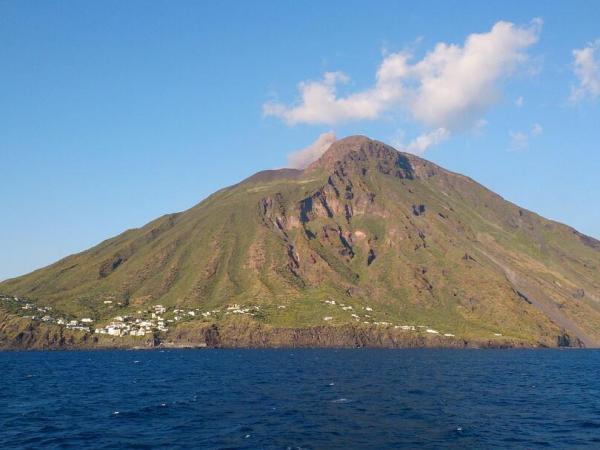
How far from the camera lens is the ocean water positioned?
238 ft

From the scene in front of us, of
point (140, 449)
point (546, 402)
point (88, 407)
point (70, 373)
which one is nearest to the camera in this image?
point (140, 449)

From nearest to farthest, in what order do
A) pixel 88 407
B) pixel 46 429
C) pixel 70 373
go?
pixel 46 429
pixel 88 407
pixel 70 373

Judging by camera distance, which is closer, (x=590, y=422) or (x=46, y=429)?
(x=46, y=429)

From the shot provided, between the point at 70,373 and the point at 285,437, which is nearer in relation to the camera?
the point at 285,437

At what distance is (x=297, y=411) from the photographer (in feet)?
304

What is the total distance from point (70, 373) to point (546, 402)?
139m

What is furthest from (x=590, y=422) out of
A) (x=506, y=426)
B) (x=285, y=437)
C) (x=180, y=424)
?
(x=180, y=424)

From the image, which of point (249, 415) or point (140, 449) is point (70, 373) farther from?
point (140, 449)

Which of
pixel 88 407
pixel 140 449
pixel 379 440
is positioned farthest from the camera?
pixel 88 407

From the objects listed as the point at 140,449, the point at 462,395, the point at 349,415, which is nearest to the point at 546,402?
the point at 462,395

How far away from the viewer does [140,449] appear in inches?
2618

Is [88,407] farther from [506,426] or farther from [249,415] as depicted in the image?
[506,426]

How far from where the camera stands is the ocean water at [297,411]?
2859 inches

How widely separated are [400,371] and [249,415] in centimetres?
9389
